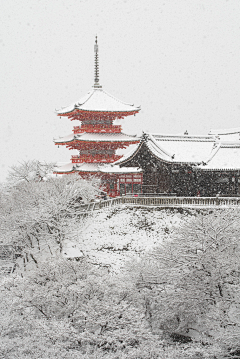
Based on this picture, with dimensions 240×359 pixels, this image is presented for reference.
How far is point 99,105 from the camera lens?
38438 mm

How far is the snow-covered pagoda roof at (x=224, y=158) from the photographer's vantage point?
3096 cm

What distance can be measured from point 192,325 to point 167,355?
3.83 metres

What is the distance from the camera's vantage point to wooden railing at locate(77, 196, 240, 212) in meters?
29.2

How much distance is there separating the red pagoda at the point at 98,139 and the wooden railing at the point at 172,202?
426cm

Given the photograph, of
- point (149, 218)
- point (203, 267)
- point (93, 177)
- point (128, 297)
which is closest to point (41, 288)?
point (128, 297)

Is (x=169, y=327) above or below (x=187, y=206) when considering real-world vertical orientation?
below

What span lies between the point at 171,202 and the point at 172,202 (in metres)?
0.08

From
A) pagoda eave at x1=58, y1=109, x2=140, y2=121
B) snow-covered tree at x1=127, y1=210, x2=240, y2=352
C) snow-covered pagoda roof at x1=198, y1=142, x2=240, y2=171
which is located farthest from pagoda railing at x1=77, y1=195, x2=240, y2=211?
pagoda eave at x1=58, y1=109, x2=140, y2=121

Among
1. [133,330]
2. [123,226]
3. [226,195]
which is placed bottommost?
[133,330]

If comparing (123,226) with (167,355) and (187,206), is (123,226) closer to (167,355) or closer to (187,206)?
(187,206)

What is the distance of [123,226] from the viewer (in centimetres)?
2831

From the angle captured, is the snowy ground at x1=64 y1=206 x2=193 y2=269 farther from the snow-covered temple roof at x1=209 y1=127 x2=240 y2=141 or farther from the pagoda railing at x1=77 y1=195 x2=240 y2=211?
the snow-covered temple roof at x1=209 y1=127 x2=240 y2=141

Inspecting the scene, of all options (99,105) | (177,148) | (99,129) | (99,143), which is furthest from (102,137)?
(177,148)

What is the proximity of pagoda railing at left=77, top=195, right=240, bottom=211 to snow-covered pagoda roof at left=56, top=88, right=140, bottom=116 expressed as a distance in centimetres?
1100
